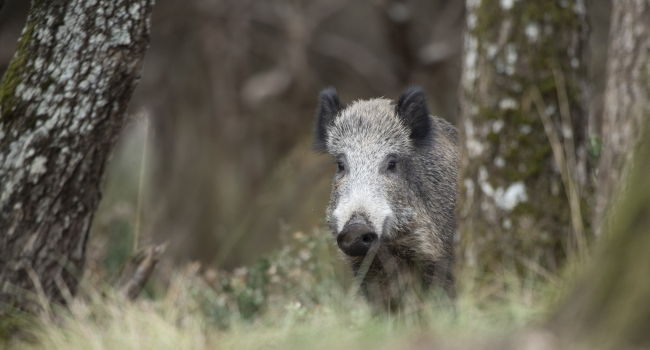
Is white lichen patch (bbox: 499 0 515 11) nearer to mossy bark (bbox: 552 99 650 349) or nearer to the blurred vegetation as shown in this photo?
the blurred vegetation

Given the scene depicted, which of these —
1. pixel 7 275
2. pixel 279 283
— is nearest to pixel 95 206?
pixel 7 275

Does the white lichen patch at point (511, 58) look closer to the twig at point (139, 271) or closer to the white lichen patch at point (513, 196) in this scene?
the white lichen patch at point (513, 196)

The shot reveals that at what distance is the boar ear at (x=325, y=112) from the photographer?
21.2 ft

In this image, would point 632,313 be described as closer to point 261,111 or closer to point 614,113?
point 614,113

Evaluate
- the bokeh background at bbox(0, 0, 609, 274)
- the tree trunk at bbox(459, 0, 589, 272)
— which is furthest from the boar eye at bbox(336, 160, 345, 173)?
the bokeh background at bbox(0, 0, 609, 274)

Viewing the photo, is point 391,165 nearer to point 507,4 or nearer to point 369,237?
point 369,237

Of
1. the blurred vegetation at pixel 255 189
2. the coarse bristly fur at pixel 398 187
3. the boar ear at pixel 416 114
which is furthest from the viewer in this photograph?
the boar ear at pixel 416 114

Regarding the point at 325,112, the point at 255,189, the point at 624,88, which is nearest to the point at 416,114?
the point at 325,112

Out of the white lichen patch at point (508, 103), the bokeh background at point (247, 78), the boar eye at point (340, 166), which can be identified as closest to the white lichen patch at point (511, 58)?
the white lichen patch at point (508, 103)

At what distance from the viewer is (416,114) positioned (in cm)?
618

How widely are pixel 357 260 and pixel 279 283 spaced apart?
→ 3.03 feet

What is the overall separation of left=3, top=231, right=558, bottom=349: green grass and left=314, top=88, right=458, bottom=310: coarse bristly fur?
36 centimetres

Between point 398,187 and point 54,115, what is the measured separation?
6.89 ft

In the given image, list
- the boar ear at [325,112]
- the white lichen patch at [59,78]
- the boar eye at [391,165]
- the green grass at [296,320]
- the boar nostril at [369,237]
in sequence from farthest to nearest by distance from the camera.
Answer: the boar ear at [325,112], the boar eye at [391,165], the boar nostril at [369,237], the white lichen patch at [59,78], the green grass at [296,320]
